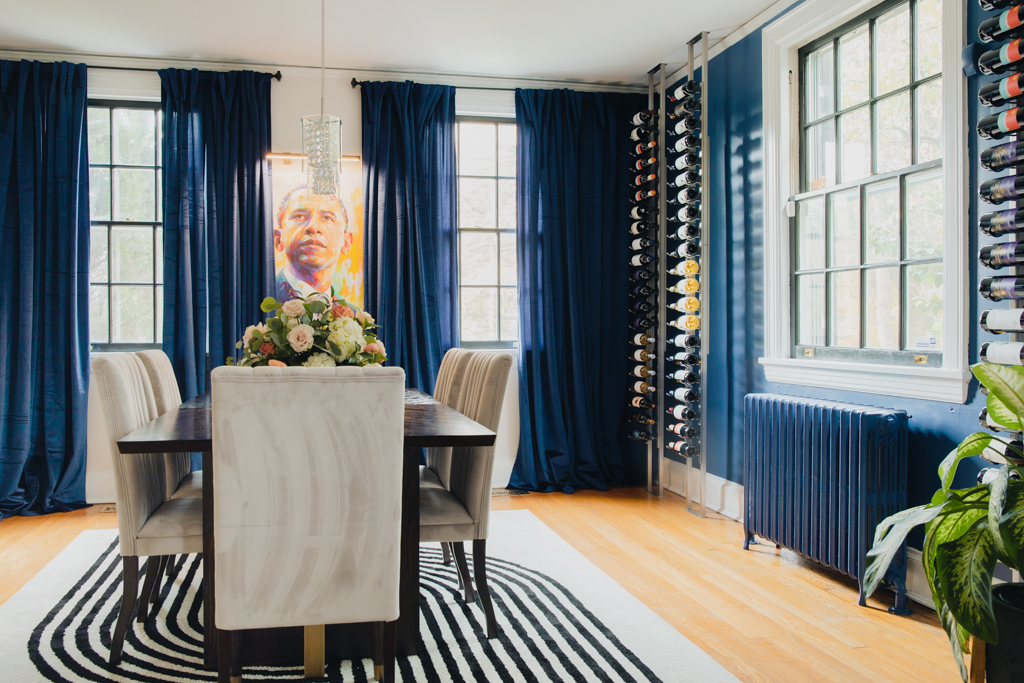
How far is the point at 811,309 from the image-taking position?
139 inches

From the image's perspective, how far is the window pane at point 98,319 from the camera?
4.38 m

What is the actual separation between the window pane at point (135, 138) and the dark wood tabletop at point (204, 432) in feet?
7.94

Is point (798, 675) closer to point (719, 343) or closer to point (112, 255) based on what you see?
point (719, 343)

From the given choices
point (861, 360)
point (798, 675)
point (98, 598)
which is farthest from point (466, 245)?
point (798, 675)

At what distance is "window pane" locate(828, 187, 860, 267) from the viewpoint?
3.23 meters

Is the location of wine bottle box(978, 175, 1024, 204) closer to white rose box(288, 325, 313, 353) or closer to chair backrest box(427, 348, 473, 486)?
chair backrest box(427, 348, 473, 486)

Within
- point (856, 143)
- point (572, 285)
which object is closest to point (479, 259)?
point (572, 285)

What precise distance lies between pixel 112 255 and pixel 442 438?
11.1ft

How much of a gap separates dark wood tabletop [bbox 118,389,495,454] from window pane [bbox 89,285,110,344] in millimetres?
2066

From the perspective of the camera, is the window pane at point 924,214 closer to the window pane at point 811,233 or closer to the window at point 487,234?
the window pane at point 811,233

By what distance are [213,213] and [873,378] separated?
366cm

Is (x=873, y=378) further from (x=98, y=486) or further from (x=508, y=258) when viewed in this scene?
(x=98, y=486)

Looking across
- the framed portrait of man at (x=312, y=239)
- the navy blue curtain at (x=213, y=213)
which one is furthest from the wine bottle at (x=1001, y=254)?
the navy blue curtain at (x=213, y=213)

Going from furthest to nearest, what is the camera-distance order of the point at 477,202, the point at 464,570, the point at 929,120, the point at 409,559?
the point at 477,202 < the point at 929,120 < the point at 464,570 < the point at 409,559
